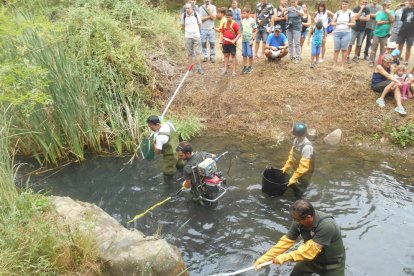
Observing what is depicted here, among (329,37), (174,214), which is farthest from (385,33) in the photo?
(174,214)

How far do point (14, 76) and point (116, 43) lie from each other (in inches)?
183

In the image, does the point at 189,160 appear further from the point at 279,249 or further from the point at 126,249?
the point at 279,249

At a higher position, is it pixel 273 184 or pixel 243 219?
pixel 273 184

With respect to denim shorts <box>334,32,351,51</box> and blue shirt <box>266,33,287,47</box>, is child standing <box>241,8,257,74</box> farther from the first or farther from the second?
denim shorts <box>334,32,351,51</box>

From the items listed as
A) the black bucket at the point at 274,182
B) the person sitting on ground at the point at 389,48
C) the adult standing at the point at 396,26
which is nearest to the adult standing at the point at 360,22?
the adult standing at the point at 396,26

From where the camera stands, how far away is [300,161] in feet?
21.5

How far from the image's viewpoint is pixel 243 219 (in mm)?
6691

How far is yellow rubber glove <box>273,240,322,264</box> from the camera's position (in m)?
4.55

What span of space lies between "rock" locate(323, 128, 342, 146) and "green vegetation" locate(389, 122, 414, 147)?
119 cm

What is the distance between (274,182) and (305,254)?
2401 millimetres

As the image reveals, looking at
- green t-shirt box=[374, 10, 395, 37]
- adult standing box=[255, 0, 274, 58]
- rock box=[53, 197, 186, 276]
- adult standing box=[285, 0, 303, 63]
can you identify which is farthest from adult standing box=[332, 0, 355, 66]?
rock box=[53, 197, 186, 276]

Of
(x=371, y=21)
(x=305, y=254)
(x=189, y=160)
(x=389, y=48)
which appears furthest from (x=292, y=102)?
(x=305, y=254)

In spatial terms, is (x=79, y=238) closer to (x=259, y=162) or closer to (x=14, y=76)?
(x=14, y=76)

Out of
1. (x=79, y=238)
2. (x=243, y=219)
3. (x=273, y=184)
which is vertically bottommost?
(x=243, y=219)
